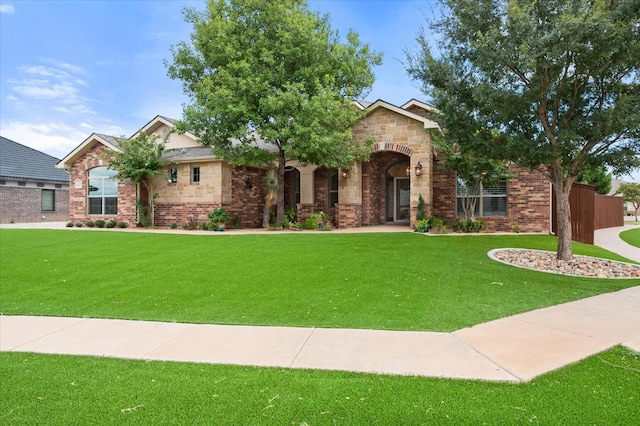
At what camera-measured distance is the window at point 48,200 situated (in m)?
26.3

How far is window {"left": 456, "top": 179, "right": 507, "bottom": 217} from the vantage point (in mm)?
14836

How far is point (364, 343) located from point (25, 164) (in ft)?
102

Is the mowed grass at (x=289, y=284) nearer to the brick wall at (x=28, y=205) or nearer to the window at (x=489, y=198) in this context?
the window at (x=489, y=198)

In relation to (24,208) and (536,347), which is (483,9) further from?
(24,208)

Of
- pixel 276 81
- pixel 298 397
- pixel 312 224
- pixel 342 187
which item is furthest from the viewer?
pixel 342 187

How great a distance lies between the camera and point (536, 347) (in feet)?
11.4

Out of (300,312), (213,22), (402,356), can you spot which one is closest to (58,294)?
(300,312)

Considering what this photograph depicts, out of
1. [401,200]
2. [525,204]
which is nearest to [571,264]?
[525,204]

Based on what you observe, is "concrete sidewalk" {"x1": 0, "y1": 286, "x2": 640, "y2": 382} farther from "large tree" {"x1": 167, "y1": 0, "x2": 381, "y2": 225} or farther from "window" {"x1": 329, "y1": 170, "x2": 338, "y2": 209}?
"window" {"x1": 329, "y1": 170, "x2": 338, "y2": 209}

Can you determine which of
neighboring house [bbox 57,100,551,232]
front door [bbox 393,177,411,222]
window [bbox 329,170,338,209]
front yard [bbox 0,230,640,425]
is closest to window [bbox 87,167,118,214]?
neighboring house [bbox 57,100,551,232]

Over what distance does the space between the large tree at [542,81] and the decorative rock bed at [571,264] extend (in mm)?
460

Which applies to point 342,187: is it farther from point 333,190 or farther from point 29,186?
point 29,186

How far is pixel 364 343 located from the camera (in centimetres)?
363

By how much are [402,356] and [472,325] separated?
1.30 metres
